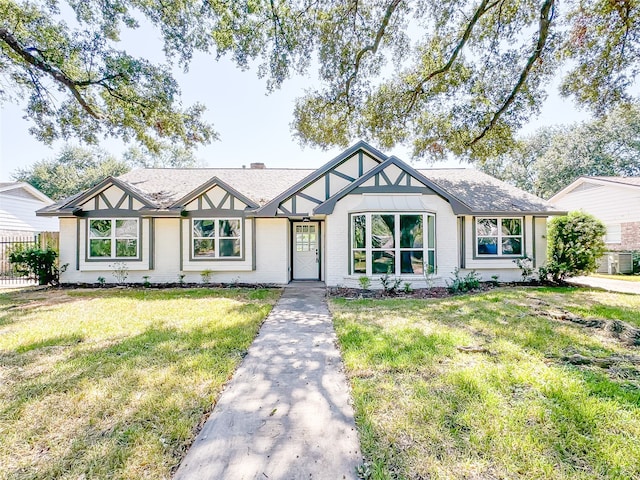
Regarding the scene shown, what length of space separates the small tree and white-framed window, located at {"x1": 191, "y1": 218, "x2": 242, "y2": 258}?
40.7 ft

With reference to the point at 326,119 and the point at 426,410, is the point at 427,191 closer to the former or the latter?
the point at 326,119

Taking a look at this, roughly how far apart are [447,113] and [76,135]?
16557 mm

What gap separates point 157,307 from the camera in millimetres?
7770

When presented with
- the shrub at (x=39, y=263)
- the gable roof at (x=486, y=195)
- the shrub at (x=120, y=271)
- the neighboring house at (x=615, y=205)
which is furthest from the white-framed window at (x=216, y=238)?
the neighboring house at (x=615, y=205)

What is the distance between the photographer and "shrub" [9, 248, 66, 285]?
11.2 meters

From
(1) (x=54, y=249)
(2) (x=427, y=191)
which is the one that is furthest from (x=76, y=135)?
(2) (x=427, y=191)

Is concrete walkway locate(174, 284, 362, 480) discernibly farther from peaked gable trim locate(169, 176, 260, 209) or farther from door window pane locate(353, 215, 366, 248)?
peaked gable trim locate(169, 176, 260, 209)

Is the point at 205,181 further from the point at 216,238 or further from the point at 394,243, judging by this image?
the point at 394,243

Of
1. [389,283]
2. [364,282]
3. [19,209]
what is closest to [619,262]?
[389,283]

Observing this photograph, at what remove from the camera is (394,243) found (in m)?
10.2

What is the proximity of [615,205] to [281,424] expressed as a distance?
79.3 ft

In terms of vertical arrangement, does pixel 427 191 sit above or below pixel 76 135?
below

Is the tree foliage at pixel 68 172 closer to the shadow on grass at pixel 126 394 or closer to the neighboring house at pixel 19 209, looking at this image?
the neighboring house at pixel 19 209

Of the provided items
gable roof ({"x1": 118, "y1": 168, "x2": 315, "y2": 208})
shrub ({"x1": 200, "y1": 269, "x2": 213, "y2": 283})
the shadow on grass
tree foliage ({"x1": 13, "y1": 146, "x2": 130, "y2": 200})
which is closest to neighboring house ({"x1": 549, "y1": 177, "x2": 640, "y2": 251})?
gable roof ({"x1": 118, "y1": 168, "x2": 315, "y2": 208})
